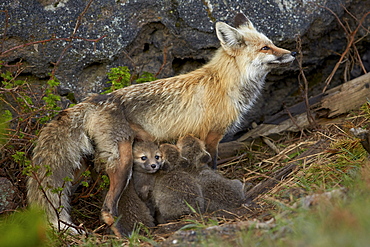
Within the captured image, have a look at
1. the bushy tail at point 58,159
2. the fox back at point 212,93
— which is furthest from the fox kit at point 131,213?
the fox back at point 212,93

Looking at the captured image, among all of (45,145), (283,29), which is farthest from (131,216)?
(283,29)

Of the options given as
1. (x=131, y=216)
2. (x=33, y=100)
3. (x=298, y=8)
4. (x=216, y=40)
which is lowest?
(x=131, y=216)

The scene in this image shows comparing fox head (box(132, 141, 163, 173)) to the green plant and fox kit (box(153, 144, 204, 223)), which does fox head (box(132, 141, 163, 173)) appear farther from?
the green plant

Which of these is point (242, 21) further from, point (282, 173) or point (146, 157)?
point (146, 157)

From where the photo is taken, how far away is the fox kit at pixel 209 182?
6457 millimetres

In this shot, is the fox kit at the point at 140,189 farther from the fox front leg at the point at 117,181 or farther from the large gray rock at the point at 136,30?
the large gray rock at the point at 136,30

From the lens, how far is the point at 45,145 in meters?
6.34

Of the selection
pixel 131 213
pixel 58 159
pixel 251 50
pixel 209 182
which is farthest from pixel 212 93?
pixel 58 159

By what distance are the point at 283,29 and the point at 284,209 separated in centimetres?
448

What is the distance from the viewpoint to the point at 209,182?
6.59m

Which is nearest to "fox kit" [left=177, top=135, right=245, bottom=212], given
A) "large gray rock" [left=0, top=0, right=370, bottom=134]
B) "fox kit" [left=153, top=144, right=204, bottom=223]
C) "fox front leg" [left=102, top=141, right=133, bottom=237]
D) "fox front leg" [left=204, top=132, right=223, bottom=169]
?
"fox kit" [left=153, top=144, right=204, bottom=223]

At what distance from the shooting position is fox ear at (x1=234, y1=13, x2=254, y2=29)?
25.4ft

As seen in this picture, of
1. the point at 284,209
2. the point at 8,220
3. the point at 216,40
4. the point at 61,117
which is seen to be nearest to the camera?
the point at 284,209

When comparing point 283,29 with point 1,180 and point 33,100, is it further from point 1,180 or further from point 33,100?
point 1,180
